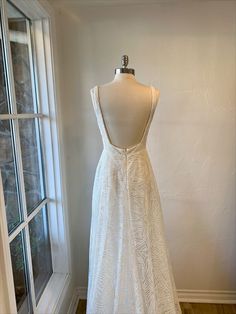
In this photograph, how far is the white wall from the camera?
1.46 m

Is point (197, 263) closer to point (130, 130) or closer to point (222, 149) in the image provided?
point (222, 149)

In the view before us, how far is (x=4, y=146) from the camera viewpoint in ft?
3.54

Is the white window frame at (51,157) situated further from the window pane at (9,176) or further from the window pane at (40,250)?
the window pane at (9,176)

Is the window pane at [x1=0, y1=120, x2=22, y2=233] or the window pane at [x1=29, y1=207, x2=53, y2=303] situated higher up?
the window pane at [x1=0, y1=120, x2=22, y2=233]

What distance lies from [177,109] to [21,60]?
96 cm

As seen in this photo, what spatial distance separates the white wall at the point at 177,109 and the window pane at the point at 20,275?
0.51 m

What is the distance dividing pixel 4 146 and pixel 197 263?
153cm

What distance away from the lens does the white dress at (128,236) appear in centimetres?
106

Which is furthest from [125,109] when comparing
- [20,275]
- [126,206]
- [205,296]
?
[205,296]

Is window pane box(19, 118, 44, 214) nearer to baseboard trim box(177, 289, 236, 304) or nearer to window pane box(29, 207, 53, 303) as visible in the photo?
window pane box(29, 207, 53, 303)

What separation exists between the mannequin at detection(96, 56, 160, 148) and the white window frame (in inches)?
20.7

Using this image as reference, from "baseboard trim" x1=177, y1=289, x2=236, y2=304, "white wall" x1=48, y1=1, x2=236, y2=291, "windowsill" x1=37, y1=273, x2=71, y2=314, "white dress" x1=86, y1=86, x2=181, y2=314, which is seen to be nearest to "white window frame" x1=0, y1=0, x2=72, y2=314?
"windowsill" x1=37, y1=273, x2=71, y2=314

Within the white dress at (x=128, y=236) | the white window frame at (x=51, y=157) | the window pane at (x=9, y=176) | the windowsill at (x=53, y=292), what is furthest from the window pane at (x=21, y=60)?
Answer: the windowsill at (x=53, y=292)

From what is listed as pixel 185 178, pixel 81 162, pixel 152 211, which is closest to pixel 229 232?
pixel 185 178
